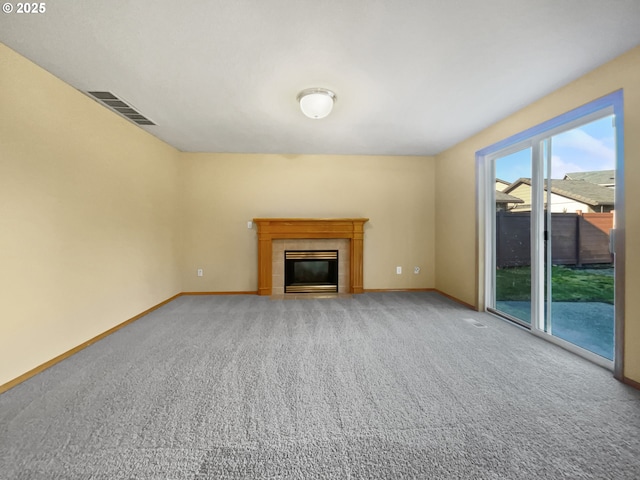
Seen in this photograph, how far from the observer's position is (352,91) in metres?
2.45

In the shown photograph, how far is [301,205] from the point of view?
4625mm

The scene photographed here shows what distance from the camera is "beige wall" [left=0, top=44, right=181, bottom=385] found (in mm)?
1910

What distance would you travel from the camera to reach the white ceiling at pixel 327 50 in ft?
5.08

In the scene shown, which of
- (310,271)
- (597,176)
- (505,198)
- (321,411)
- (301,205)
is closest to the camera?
(321,411)

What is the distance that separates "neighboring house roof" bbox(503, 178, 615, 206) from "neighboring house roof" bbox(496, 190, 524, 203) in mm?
419

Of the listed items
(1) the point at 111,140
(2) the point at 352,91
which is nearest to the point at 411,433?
(2) the point at 352,91

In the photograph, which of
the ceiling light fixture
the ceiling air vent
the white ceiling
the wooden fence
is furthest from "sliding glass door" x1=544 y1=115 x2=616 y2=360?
the ceiling air vent

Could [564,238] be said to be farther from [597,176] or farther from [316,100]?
[316,100]

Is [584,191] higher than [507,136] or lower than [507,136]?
lower

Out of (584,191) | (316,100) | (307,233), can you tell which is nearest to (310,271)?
(307,233)

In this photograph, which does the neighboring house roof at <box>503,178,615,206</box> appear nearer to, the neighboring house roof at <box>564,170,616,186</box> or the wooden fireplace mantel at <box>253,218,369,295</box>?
the neighboring house roof at <box>564,170,616,186</box>

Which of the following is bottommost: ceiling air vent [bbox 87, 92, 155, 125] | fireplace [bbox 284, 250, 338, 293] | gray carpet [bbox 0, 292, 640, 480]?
gray carpet [bbox 0, 292, 640, 480]

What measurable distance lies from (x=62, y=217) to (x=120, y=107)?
1287 millimetres

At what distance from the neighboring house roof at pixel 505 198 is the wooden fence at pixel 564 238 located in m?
0.15
